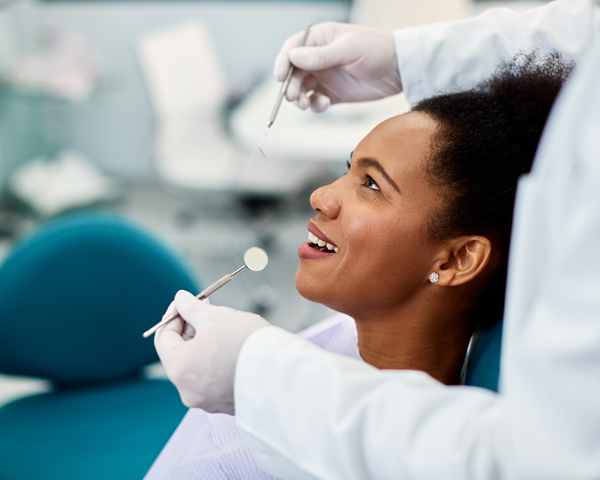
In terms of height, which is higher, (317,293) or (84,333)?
(317,293)

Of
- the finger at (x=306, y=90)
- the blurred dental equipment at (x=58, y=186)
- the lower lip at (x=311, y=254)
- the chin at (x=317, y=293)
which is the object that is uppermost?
the finger at (x=306, y=90)

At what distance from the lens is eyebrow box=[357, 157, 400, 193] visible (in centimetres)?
88

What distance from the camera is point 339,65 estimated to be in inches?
44.4

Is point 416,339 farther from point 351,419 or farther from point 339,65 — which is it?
point 339,65

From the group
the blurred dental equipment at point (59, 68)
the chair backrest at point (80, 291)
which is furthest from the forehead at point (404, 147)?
the blurred dental equipment at point (59, 68)

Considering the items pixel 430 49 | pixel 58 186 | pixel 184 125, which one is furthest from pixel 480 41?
pixel 58 186

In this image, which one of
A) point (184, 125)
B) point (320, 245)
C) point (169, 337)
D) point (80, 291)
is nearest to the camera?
point (169, 337)

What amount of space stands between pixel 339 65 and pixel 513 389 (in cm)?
80

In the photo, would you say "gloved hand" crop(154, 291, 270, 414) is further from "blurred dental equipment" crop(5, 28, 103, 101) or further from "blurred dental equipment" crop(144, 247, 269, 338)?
"blurred dental equipment" crop(5, 28, 103, 101)

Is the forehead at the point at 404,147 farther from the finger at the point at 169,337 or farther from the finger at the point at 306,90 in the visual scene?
the finger at the point at 169,337

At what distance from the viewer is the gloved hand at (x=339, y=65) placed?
3.46 feet

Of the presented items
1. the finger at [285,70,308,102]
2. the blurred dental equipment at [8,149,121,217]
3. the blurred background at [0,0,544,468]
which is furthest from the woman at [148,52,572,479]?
the blurred dental equipment at [8,149,121,217]

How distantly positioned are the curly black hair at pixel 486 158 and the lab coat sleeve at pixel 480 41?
0.56 feet

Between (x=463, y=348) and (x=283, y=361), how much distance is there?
1.56 ft
